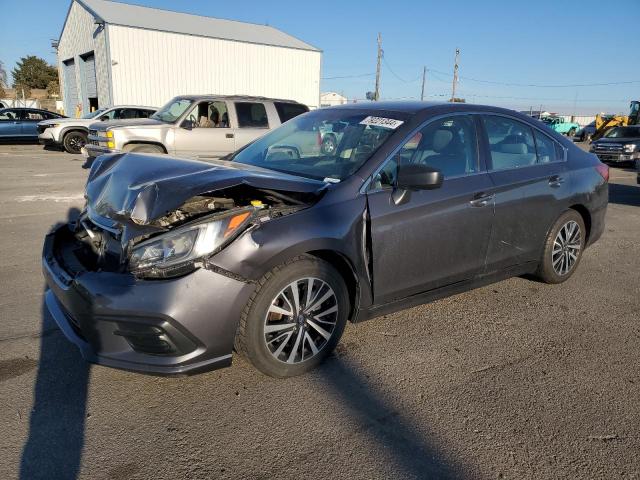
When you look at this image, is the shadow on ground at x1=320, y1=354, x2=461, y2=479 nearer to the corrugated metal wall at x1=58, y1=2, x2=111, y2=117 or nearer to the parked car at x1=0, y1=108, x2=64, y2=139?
the parked car at x1=0, y1=108, x2=64, y2=139

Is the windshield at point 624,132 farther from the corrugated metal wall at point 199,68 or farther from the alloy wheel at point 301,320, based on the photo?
the alloy wheel at point 301,320

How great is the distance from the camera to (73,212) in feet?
24.1

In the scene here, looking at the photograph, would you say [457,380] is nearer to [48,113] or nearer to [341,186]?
[341,186]

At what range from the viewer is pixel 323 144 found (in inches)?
152

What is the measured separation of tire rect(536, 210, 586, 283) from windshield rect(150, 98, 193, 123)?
836 centimetres

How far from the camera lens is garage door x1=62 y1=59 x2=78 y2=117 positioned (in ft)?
103

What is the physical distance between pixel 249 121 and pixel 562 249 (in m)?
8.01

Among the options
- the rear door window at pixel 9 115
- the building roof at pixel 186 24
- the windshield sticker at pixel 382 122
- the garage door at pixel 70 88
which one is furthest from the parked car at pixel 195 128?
the garage door at pixel 70 88

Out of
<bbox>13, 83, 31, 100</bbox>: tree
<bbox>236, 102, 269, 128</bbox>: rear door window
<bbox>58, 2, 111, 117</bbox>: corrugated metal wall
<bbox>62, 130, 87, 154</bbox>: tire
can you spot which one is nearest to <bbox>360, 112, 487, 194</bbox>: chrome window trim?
<bbox>236, 102, 269, 128</bbox>: rear door window

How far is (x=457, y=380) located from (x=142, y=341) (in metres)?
1.89

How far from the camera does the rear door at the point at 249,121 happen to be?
35.7 ft

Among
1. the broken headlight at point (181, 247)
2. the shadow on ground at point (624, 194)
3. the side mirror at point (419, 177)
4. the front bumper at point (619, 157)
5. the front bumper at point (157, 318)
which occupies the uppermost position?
the side mirror at point (419, 177)

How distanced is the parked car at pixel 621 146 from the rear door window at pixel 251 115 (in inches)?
580

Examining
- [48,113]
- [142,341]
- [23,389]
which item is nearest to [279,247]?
[142,341]
